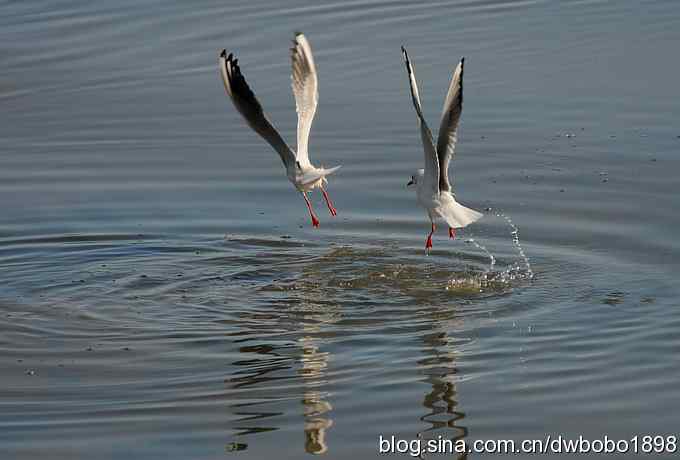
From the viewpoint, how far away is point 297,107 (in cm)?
1071

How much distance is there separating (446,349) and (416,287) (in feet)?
4.73

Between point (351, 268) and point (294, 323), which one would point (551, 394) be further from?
point (351, 268)

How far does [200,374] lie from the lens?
7812mm

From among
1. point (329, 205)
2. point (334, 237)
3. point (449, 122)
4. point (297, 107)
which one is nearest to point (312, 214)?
point (329, 205)

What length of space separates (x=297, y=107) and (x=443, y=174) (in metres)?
1.40

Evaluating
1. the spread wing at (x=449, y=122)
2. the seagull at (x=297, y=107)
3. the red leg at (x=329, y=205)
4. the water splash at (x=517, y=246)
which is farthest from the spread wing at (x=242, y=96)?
the water splash at (x=517, y=246)

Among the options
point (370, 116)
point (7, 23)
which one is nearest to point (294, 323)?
point (370, 116)

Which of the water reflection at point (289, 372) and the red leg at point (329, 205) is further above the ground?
the red leg at point (329, 205)

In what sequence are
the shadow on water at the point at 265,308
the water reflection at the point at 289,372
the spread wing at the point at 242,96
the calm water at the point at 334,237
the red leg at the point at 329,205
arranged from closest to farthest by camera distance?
the water reflection at the point at 289,372 → the calm water at the point at 334,237 → the shadow on water at the point at 265,308 → the spread wing at the point at 242,96 → the red leg at the point at 329,205

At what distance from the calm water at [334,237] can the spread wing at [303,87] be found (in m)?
0.72

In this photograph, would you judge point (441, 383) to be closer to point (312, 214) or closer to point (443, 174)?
point (443, 174)

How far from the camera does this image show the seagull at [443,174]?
30.6ft

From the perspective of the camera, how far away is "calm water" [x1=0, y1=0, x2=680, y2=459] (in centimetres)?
711

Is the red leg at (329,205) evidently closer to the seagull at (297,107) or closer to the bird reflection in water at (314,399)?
the seagull at (297,107)
